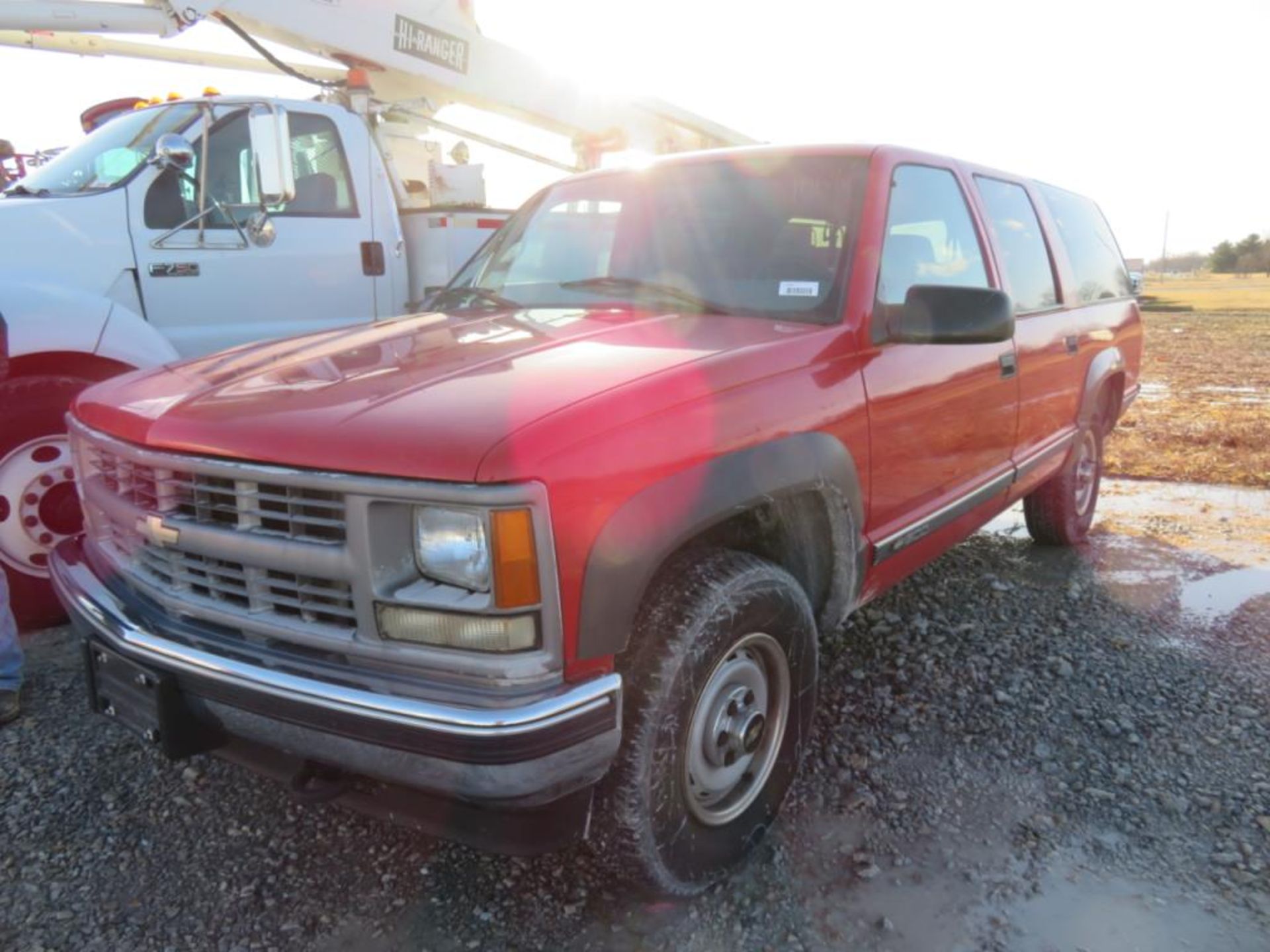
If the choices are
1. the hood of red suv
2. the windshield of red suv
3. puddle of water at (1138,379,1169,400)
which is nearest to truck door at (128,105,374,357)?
the windshield of red suv

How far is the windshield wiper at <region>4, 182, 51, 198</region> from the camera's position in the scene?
438cm

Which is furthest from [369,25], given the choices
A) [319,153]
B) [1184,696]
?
[1184,696]

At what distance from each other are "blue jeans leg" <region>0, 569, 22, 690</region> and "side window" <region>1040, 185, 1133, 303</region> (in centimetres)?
476

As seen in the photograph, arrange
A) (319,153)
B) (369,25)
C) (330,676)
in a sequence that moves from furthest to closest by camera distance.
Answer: (369,25)
(319,153)
(330,676)

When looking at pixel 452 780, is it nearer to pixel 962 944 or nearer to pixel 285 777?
pixel 285 777

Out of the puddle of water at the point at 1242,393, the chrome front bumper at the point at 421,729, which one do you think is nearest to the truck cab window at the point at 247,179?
the chrome front bumper at the point at 421,729

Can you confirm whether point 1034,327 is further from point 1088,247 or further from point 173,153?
point 173,153

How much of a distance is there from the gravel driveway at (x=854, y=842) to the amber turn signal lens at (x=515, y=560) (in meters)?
0.72

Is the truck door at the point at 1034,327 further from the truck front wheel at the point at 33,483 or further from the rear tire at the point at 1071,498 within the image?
the truck front wheel at the point at 33,483

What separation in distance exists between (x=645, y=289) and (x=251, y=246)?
249cm

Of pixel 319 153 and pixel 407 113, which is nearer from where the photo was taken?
pixel 319 153

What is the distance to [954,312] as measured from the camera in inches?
107

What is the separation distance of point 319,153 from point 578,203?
208cm

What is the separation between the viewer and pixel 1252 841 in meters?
2.57
